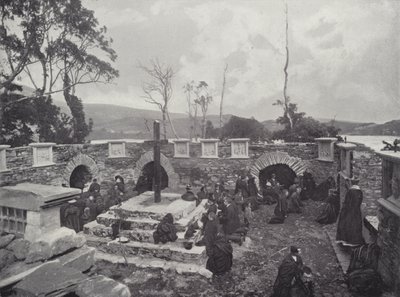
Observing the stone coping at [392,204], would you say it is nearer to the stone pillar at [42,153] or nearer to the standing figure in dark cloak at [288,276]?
the standing figure in dark cloak at [288,276]

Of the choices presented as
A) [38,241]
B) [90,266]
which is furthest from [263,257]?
[38,241]

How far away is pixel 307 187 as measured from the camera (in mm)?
12031

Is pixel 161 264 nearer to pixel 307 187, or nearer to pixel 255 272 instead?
pixel 255 272

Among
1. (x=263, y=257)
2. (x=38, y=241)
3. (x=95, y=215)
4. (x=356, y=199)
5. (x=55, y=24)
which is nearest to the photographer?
(x=38, y=241)

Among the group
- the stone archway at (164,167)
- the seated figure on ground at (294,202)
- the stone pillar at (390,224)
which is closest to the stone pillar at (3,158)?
the stone archway at (164,167)

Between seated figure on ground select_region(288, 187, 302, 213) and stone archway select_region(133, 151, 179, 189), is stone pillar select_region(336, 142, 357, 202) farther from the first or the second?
stone archway select_region(133, 151, 179, 189)

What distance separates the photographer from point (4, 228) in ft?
12.0

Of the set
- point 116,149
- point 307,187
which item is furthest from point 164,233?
point 116,149

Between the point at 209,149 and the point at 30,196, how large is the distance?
1036 cm

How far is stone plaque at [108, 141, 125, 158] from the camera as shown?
14484 mm

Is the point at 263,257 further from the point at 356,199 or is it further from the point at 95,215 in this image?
the point at 95,215

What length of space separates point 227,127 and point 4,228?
1668 cm


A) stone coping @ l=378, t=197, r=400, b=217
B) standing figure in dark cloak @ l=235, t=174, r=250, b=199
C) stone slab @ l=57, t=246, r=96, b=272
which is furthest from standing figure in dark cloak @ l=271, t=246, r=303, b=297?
standing figure in dark cloak @ l=235, t=174, r=250, b=199

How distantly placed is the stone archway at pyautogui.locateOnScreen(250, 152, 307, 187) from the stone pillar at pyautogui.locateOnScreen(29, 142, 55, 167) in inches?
328
